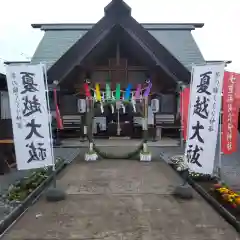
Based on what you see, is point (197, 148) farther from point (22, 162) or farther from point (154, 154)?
point (154, 154)

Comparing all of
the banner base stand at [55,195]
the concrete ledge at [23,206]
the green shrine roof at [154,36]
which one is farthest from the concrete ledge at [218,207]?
the green shrine roof at [154,36]

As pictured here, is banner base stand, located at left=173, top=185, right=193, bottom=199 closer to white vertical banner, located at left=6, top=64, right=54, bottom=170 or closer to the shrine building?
white vertical banner, located at left=6, top=64, right=54, bottom=170

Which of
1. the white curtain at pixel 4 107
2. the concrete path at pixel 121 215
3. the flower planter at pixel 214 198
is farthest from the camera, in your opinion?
the white curtain at pixel 4 107

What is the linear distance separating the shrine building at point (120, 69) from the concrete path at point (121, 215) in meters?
5.64

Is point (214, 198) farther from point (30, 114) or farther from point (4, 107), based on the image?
point (4, 107)

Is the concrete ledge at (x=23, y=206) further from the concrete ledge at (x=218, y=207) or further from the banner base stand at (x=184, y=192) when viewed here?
the concrete ledge at (x=218, y=207)

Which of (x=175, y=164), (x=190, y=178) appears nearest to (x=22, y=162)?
(x=190, y=178)

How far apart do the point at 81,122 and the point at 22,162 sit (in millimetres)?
8813

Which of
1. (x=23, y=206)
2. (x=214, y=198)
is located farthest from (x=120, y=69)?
(x=23, y=206)

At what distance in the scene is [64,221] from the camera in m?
5.05

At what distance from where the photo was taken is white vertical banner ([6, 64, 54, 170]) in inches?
241

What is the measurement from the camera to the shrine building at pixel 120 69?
39.0 ft

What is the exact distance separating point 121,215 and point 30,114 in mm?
2795

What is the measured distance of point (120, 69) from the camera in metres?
13.9
